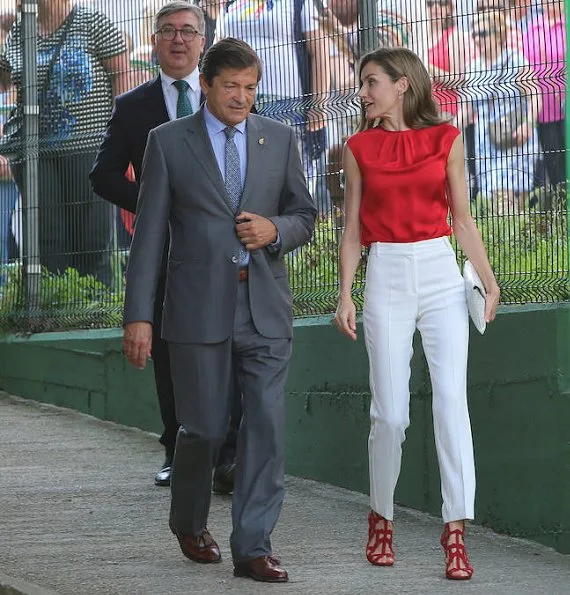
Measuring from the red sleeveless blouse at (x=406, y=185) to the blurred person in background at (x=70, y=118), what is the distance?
429 centimetres

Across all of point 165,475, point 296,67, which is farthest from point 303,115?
point 165,475

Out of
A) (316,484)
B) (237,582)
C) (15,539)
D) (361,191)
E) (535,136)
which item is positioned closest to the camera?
(237,582)

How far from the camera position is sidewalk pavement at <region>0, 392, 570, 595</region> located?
6.41m

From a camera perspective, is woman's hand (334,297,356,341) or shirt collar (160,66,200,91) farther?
shirt collar (160,66,200,91)

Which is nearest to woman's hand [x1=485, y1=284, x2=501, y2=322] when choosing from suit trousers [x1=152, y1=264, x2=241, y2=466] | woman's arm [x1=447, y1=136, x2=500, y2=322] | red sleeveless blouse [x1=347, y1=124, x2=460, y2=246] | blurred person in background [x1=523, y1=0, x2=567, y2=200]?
woman's arm [x1=447, y1=136, x2=500, y2=322]

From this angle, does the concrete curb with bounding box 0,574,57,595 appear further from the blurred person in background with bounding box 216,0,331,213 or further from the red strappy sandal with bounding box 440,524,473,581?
the blurred person in background with bounding box 216,0,331,213

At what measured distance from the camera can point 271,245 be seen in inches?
259

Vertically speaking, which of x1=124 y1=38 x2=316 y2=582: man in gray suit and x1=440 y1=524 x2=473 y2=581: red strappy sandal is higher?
x1=124 y1=38 x2=316 y2=582: man in gray suit

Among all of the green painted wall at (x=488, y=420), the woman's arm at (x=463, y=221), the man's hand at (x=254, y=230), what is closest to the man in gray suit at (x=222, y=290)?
the man's hand at (x=254, y=230)

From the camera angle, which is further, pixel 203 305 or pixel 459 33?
pixel 459 33

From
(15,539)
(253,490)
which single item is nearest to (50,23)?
(15,539)

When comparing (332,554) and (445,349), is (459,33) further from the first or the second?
(332,554)

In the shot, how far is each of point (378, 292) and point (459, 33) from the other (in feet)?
7.04

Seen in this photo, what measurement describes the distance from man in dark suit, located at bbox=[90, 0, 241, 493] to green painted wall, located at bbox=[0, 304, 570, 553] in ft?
2.12
